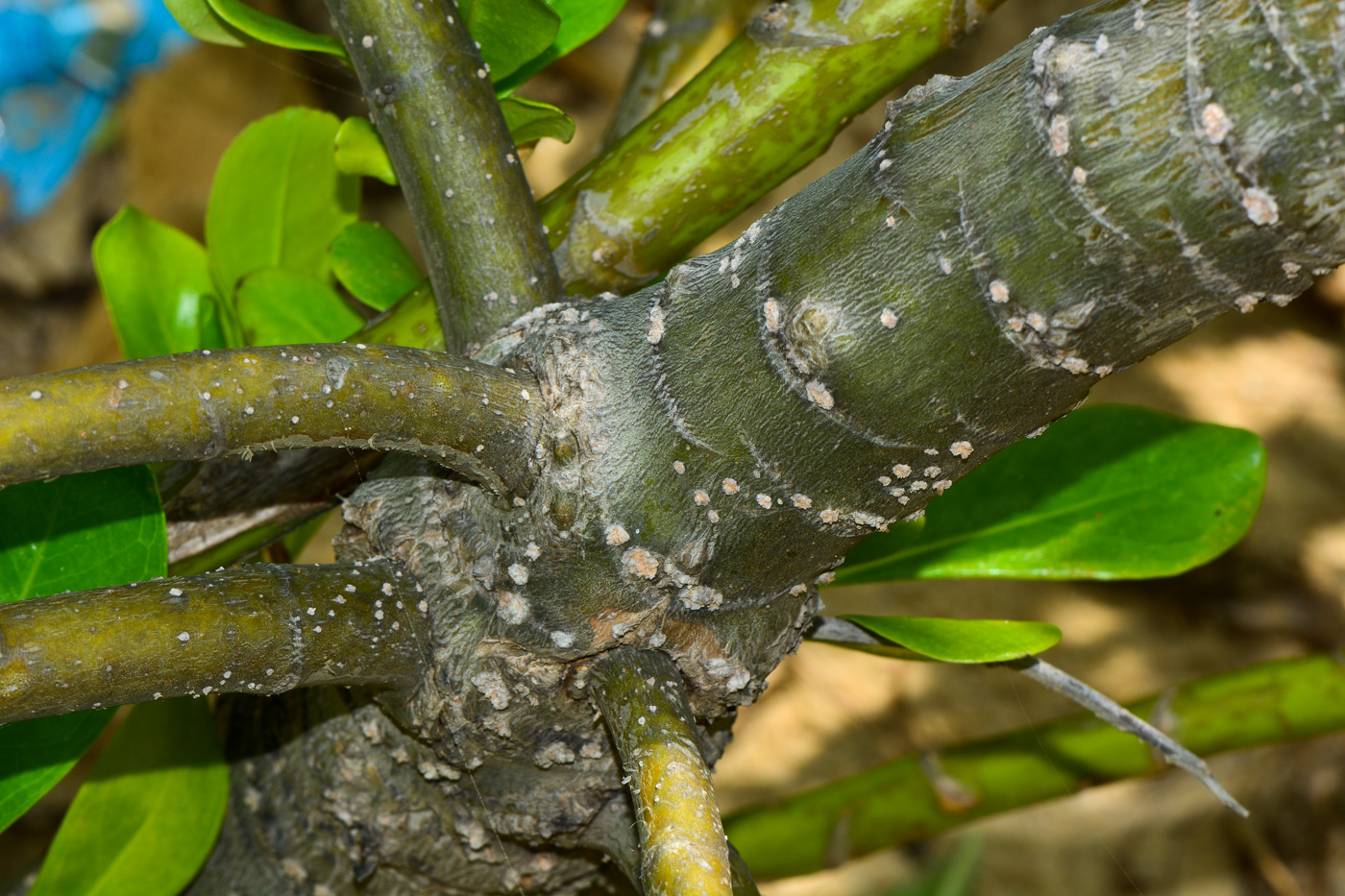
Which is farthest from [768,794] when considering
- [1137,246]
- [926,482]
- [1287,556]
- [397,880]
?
[1137,246]

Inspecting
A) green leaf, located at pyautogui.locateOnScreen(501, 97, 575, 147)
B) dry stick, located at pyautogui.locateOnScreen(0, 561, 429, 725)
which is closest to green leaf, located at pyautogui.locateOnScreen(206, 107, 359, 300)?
green leaf, located at pyautogui.locateOnScreen(501, 97, 575, 147)

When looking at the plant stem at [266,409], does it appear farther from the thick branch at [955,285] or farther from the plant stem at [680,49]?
the plant stem at [680,49]

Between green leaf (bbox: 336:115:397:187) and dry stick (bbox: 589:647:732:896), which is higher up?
green leaf (bbox: 336:115:397:187)

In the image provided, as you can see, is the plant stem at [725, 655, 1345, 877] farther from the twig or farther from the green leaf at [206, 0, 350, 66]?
the green leaf at [206, 0, 350, 66]

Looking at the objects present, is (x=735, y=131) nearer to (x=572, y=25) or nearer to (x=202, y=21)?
(x=572, y=25)

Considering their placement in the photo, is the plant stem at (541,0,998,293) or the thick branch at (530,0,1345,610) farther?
the plant stem at (541,0,998,293)

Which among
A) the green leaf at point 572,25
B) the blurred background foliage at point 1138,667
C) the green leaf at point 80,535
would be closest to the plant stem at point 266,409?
the green leaf at point 80,535
